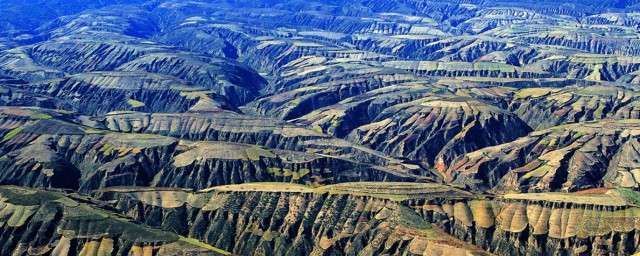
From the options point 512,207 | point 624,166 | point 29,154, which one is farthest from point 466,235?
point 29,154

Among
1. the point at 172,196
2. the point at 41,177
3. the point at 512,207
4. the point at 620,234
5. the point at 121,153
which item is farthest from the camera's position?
the point at 121,153

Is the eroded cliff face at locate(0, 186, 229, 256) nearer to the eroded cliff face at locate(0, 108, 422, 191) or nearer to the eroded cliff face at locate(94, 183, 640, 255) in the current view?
the eroded cliff face at locate(94, 183, 640, 255)

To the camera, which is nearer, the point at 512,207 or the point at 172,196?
the point at 512,207

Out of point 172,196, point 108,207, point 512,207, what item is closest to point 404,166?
point 512,207

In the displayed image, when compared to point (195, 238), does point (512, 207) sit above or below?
above

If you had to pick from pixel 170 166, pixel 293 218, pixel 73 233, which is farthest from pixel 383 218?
pixel 170 166

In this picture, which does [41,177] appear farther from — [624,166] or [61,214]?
[624,166]

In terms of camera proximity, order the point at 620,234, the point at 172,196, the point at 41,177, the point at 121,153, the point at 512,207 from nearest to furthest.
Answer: the point at 620,234, the point at 512,207, the point at 172,196, the point at 41,177, the point at 121,153
